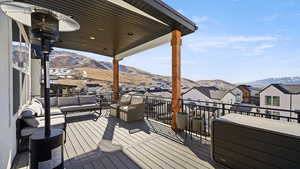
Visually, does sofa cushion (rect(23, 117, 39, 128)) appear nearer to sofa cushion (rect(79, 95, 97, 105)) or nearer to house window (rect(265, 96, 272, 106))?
sofa cushion (rect(79, 95, 97, 105))

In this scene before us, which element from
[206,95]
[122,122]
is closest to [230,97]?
[206,95]

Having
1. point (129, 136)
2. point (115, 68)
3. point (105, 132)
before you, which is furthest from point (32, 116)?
point (115, 68)

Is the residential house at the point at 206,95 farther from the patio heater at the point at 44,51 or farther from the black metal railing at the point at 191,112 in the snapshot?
the patio heater at the point at 44,51

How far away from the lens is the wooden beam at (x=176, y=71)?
3.76m

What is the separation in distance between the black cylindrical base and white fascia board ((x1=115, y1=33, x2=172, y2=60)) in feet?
12.8

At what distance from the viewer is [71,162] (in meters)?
2.26

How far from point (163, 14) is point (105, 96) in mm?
5965

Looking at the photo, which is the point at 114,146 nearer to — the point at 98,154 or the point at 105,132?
the point at 98,154

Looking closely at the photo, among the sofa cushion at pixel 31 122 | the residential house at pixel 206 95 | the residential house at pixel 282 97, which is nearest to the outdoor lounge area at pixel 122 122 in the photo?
the sofa cushion at pixel 31 122

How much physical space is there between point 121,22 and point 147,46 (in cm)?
188

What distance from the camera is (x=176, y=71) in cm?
379

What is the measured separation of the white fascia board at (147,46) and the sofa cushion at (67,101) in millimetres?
2826

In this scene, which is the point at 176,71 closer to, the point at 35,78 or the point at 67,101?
the point at 67,101

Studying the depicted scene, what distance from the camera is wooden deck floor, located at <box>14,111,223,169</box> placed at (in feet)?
7.25
